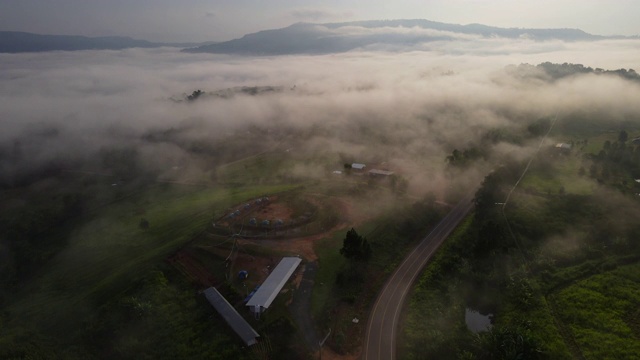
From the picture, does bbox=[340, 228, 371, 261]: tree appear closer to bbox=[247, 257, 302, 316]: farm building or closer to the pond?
bbox=[247, 257, 302, 316]: farm building

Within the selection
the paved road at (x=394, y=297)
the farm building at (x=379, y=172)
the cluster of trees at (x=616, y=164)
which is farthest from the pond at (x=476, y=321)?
the cluster of trees at (x=616, y=164)

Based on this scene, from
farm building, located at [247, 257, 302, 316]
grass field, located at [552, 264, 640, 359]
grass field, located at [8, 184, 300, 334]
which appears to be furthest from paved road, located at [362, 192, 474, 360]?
grass field, located at [8, 184, 300, 334]

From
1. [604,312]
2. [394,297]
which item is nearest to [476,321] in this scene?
[394,297]

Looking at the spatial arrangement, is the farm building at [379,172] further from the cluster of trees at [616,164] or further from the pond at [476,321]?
the pond at [476,321]

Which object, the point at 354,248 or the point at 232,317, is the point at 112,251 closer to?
the point at 232,317

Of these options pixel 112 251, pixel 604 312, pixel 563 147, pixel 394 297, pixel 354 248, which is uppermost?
pixel 563 147

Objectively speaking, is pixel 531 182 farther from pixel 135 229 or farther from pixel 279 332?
pixel 135 229
